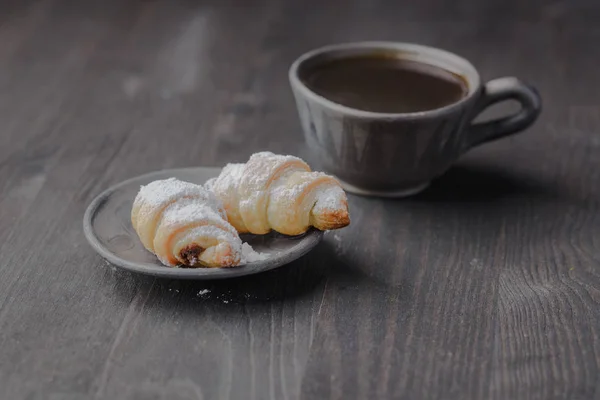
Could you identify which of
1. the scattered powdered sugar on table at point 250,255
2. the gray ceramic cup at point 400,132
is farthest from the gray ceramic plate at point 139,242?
the gray ceramic cup at point 400,132

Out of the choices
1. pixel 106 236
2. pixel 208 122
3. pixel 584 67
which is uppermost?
pixel 106 236

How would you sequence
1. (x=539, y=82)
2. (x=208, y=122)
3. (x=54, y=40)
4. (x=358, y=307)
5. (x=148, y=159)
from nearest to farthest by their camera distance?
(x=358, y=307) → (x=148, y=159) → (x=208, y=122) → (x=539, y=82) → (x=54, y=40)

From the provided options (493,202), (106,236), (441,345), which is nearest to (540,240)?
(493,202)

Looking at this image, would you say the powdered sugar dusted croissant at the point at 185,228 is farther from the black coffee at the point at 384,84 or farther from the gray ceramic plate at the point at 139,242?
the black coffee at the point at 384,84

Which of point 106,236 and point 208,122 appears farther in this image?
point 208,122

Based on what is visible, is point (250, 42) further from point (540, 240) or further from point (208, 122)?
point (540, 240)

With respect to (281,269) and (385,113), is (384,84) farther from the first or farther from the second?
(281,269)
